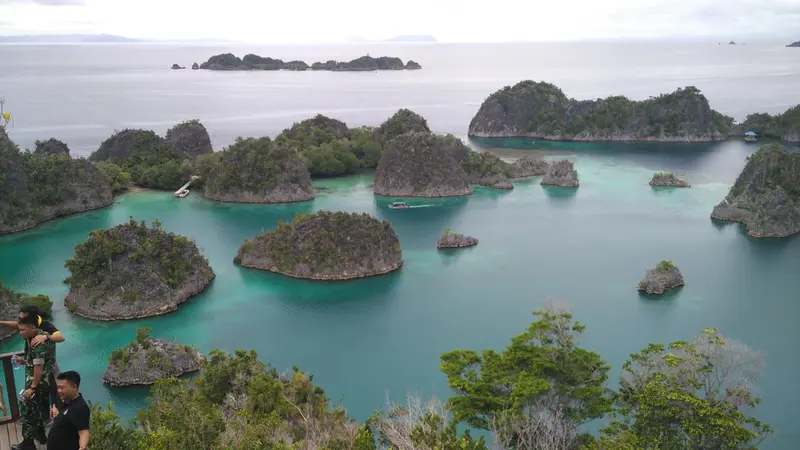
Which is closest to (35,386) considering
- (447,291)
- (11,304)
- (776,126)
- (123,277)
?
(11,304)

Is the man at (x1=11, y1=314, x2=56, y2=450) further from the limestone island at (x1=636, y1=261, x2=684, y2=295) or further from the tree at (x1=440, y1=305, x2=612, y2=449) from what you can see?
the limestone island at (x1=636, y1=261, x2=684, y2=295)

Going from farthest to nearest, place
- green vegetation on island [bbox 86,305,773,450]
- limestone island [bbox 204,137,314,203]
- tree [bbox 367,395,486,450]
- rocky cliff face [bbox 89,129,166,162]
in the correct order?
rocky cliff face [bbox 89,129,166,162]
limestone island [bbox 204,137,314,203]
green vegetation on island [bbox 86,305,773,450]
tree [bbox 367,395,486,450]

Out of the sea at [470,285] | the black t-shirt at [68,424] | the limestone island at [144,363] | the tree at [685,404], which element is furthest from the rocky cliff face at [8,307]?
the tree at [685,404]

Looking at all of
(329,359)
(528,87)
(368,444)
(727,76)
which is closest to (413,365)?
(329,359)

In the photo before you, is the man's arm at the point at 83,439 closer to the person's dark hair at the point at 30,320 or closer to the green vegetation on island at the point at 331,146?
the person's dark hair at the point at 30,320

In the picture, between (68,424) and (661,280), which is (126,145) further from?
(68,424)

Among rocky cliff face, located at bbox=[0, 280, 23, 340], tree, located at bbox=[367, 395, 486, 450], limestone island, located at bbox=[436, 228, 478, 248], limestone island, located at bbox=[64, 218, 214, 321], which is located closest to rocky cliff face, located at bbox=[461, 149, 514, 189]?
limestone island, located at bbox=[436, 228, 478, 248]

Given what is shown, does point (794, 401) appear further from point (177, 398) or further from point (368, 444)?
point (177, 398)

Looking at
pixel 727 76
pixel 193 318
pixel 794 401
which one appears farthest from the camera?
pixel 727 76
